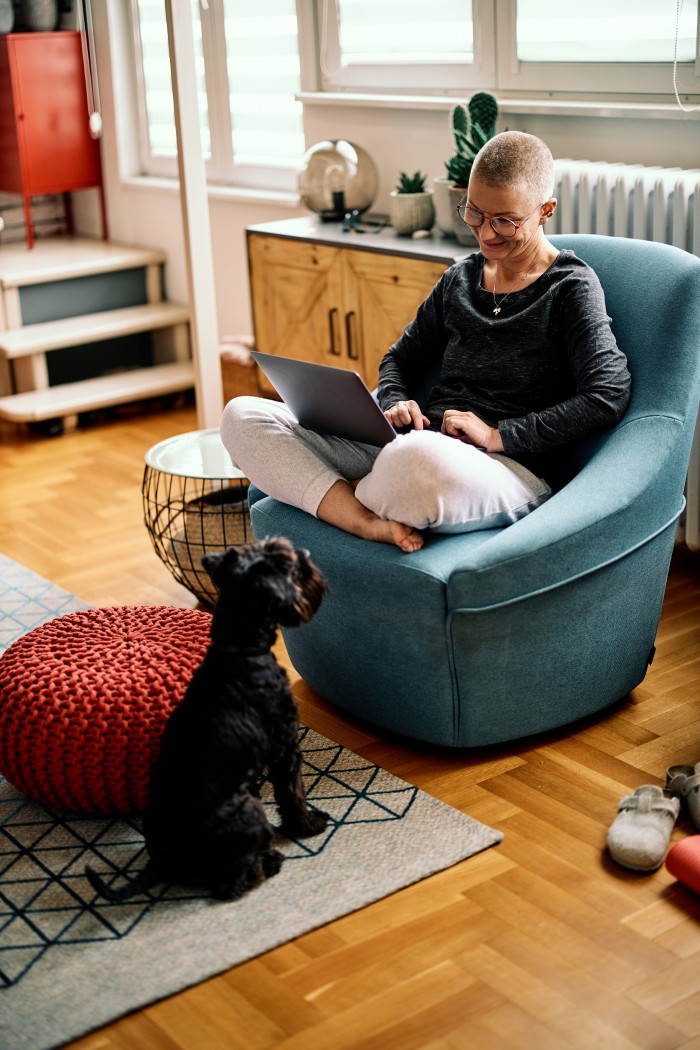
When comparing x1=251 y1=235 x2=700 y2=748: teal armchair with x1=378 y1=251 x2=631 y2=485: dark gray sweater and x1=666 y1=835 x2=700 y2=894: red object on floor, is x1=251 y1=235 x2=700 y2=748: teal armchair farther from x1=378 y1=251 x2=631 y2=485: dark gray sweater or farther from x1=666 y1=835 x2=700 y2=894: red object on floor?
x1=666 y1=835 x2=700 y2=894: red object on floor

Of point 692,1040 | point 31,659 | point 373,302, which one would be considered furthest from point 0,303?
point 692,1040

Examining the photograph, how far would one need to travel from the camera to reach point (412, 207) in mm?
3510

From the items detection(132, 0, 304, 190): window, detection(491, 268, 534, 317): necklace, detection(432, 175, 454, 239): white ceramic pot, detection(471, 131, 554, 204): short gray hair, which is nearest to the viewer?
detection(471, 131, 554, 204): short gray hair

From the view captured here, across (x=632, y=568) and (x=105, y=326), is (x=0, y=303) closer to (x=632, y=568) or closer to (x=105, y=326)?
(x=105, y=326)

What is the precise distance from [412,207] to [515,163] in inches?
50.2

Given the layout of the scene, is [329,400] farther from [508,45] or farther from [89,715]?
[508,45]

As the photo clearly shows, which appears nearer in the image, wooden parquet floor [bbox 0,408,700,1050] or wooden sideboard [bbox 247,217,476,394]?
wooden parquet floor [bbox 0,408,700,1050]

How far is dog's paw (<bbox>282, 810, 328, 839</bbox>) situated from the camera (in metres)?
2.00

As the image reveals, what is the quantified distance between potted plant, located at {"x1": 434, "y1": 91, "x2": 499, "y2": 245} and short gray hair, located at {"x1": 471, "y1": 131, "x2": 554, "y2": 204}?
958mm

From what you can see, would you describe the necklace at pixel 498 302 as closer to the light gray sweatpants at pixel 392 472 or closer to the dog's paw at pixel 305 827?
the light gray sweatpants at pixel 392 472

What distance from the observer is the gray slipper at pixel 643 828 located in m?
1.91

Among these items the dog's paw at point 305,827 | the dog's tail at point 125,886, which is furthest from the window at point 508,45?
the dog's tail at point 125,886

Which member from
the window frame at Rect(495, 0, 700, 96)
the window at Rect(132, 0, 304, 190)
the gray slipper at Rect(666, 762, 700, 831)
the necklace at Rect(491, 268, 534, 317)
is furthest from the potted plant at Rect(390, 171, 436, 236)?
the gray slipper at Rect(666, 762, 700, 831)

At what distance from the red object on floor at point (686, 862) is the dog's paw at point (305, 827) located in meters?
0.55
